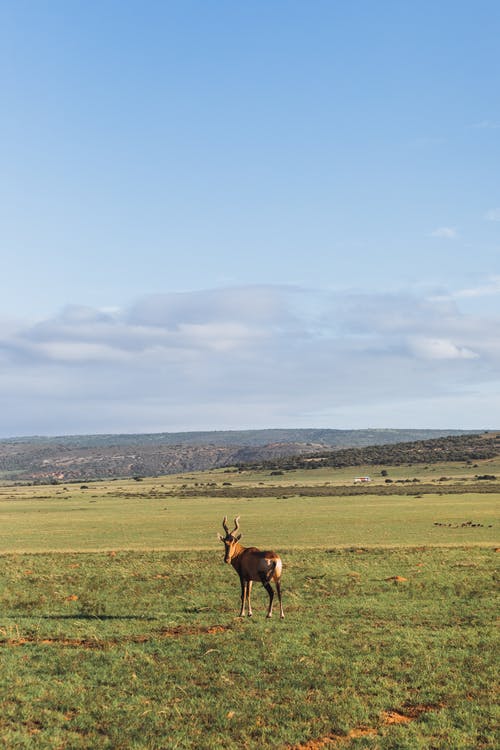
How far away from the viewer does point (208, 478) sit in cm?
14700

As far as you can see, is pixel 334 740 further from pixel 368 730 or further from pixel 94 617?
pixel 94 617

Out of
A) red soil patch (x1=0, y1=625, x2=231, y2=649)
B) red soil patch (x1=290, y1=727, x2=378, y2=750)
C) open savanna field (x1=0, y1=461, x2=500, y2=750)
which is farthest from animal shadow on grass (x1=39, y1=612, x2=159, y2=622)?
red soil patch (x1=290, y1=727, x2=378, y2=750)

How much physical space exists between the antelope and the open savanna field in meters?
0.75

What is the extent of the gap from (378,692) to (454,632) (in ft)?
16.8

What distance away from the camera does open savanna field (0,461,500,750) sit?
35.8 ft

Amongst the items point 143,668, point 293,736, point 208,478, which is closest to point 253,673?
point 143,668

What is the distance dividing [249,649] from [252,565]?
11.0ft

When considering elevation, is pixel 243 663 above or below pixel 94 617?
above

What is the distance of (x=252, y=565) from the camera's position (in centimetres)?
1850

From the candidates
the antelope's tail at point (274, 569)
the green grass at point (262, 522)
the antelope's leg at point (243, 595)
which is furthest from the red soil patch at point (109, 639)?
the green grass at point (262, 522)

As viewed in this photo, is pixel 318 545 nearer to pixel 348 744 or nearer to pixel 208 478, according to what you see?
pixel 348 744

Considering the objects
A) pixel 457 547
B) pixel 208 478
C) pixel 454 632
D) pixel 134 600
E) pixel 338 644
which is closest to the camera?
pixel 338 644

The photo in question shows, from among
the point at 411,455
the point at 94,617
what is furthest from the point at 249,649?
the point at 411,455

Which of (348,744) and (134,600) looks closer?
(348,744)
